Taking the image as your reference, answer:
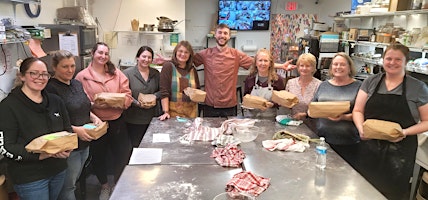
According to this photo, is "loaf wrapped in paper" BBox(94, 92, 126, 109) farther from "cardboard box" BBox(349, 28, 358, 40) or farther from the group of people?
"cardboard box" BBox(349, 28, 358, 40)

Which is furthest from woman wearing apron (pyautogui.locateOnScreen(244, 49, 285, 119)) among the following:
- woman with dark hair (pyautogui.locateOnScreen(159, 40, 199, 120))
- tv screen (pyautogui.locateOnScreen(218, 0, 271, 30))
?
tv screen (pyautogui.locateOnScreen(218, 0, 271, 30))

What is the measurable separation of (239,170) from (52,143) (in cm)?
117

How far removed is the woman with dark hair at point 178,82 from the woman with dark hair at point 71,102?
2.68 ft

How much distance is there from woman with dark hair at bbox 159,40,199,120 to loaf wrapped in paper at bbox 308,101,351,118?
123 centimetres

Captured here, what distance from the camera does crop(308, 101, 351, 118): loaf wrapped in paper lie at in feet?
8.66

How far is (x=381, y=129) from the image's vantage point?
233 centimetres

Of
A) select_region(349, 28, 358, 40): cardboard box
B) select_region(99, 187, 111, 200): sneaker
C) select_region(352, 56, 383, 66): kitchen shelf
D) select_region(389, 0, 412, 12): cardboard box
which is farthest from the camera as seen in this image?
select_region(349, 28, 358, 40): cardboard box

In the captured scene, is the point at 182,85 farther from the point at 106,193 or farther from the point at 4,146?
the point at 4,146

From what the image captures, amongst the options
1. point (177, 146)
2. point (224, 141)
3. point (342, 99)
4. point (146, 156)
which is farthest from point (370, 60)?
point (146, 156)

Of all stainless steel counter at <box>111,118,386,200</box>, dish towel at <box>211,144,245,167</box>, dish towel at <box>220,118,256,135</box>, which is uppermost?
dish towel at <box>220,118,256,135</box>

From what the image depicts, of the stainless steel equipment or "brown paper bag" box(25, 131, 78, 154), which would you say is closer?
"brown paper bag" box(25, 131, 78, 154)

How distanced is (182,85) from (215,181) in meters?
1.55

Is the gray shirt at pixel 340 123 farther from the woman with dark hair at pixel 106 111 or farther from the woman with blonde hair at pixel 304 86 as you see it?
the woman with dark hair at pixel 106 111

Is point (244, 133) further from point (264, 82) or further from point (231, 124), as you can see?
point (264, 82)
